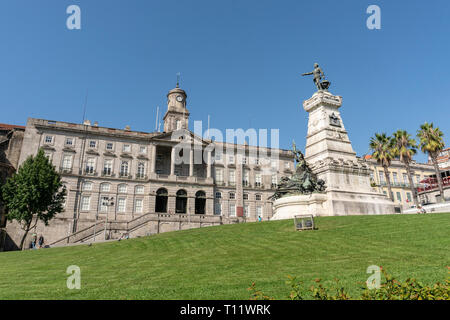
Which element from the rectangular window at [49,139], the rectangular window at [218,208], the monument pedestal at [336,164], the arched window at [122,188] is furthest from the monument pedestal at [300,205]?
the rectangular window at [49,139]

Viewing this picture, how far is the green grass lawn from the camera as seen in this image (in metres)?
8.54

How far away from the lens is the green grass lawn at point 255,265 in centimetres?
854

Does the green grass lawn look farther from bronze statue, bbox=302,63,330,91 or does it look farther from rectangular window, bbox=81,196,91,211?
rectangular window, bbox=81,196,91,211

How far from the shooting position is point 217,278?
32.2 feet

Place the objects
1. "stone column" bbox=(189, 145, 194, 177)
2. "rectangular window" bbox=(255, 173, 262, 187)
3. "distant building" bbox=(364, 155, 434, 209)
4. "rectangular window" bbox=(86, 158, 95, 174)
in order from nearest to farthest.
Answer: "rectangular window" bbox=(86, 158, 95, 174) → "stone column" bbox=(189, 145, 194, 177) → "rectangular window" bbox=(255, 173, 262, 187) → "distant building" bbox=(364, 155, 434, 209)

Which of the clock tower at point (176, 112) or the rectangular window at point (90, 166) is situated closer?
the rectangular window at point (90, 166)

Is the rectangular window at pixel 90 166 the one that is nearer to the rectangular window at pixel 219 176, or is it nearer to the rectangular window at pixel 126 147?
the rectangular window at pixel 126 147

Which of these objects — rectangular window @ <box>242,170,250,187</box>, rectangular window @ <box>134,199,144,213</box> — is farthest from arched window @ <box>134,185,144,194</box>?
rectangular window @ <box>242,170,250,187</box>

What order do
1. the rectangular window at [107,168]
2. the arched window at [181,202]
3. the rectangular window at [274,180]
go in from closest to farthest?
1. the rectangular window at [107,168]
2. the arched window at [181,202]
3. the rectangular window at [274,180]

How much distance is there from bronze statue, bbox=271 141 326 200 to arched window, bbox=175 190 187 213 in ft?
89.2

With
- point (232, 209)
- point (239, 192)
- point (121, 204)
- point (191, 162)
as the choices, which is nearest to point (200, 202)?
point (232, 209)

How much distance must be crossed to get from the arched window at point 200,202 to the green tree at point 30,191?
24381 millimetres

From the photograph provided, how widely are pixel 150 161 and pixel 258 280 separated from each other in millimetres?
47800
